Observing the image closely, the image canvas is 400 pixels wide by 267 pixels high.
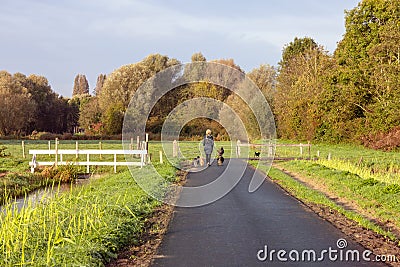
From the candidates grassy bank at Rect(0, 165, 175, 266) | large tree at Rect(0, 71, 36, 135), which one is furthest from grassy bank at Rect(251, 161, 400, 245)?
large tree at Rect(0, 71, 36, 135)

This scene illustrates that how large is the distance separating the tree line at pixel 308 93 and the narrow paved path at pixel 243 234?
27541 mm

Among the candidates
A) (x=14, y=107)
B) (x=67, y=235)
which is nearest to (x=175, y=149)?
(x=67, y=235)

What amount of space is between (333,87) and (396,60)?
7.86 m

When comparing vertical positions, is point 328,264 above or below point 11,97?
below

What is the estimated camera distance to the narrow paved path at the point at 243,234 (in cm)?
700

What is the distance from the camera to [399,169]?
21.5 meters

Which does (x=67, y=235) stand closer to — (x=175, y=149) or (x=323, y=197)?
(x=323, y=197)

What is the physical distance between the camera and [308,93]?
5344 cm

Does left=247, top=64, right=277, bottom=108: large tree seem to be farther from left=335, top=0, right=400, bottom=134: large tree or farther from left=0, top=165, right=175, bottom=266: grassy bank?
left=0, top=165, right=175, bottom=266: grassy bank

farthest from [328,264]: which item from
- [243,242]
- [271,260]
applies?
[243,242]

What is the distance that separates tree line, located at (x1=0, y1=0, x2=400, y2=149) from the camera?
Result: 40.3 metres

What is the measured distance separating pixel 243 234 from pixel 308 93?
1844 inches

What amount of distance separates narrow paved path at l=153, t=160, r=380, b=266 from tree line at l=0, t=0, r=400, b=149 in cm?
2754

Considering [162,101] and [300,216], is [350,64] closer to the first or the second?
[162,101]
